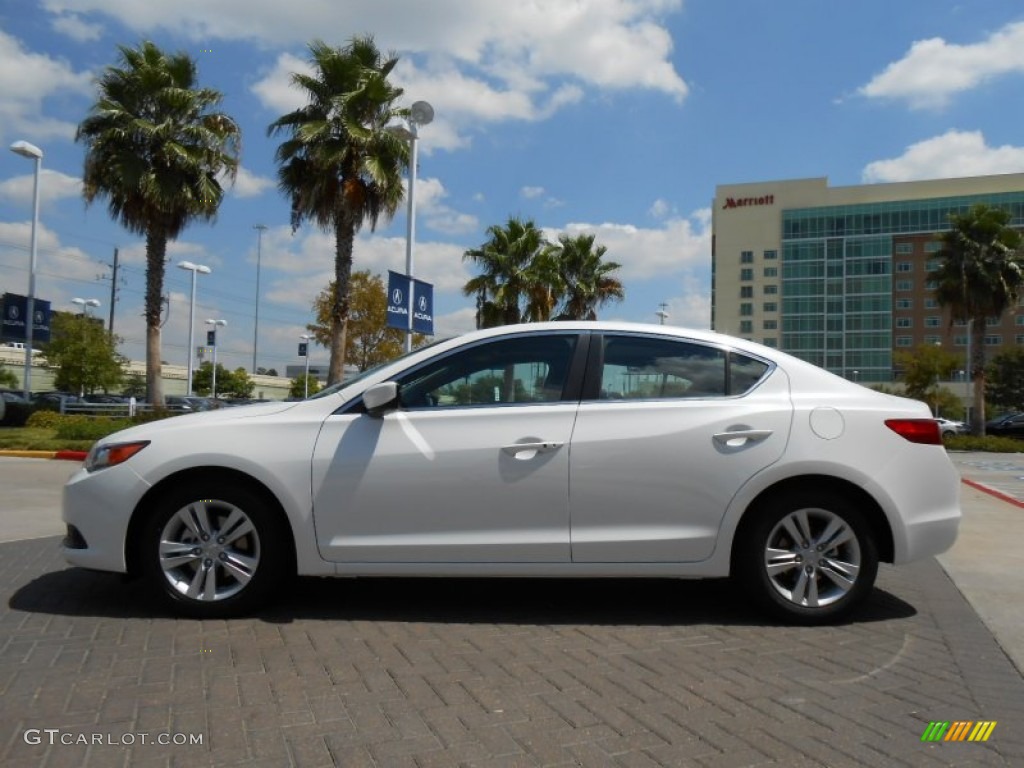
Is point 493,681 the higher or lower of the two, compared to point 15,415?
lower

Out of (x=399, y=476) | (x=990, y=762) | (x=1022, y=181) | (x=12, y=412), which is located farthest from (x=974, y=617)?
(x=1022, y=181)

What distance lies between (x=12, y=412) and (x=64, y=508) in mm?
22833

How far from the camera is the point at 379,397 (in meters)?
4.35

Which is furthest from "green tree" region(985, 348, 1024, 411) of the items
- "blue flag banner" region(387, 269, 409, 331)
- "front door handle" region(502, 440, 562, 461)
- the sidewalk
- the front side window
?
"front door handle" region(502, 440, 562, 461)

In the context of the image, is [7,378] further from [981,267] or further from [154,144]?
[981,267]

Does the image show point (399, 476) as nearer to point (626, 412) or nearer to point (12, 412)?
point (626, 412)

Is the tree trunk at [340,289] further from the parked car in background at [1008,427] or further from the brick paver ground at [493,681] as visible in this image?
the parked car in background at [1008,427]

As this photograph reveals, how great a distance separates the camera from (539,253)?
3269cm

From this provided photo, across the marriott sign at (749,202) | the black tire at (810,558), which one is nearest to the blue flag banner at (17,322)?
the black tire at (810,558)

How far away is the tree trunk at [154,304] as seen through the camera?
22.9 meters

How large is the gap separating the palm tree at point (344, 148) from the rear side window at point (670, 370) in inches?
641

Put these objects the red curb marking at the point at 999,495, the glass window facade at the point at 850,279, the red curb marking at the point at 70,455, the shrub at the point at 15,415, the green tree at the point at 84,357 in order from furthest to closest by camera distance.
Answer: the glass window facade at the point at 850,279, the green tree at the point at 84,357, the shrub at the point at 15,415, the red curb marking at the point at 70,455, the red curb marking at the point at 999,495

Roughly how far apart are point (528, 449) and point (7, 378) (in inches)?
2790

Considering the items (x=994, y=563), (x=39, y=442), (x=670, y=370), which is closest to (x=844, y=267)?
(x=39, y=442)
